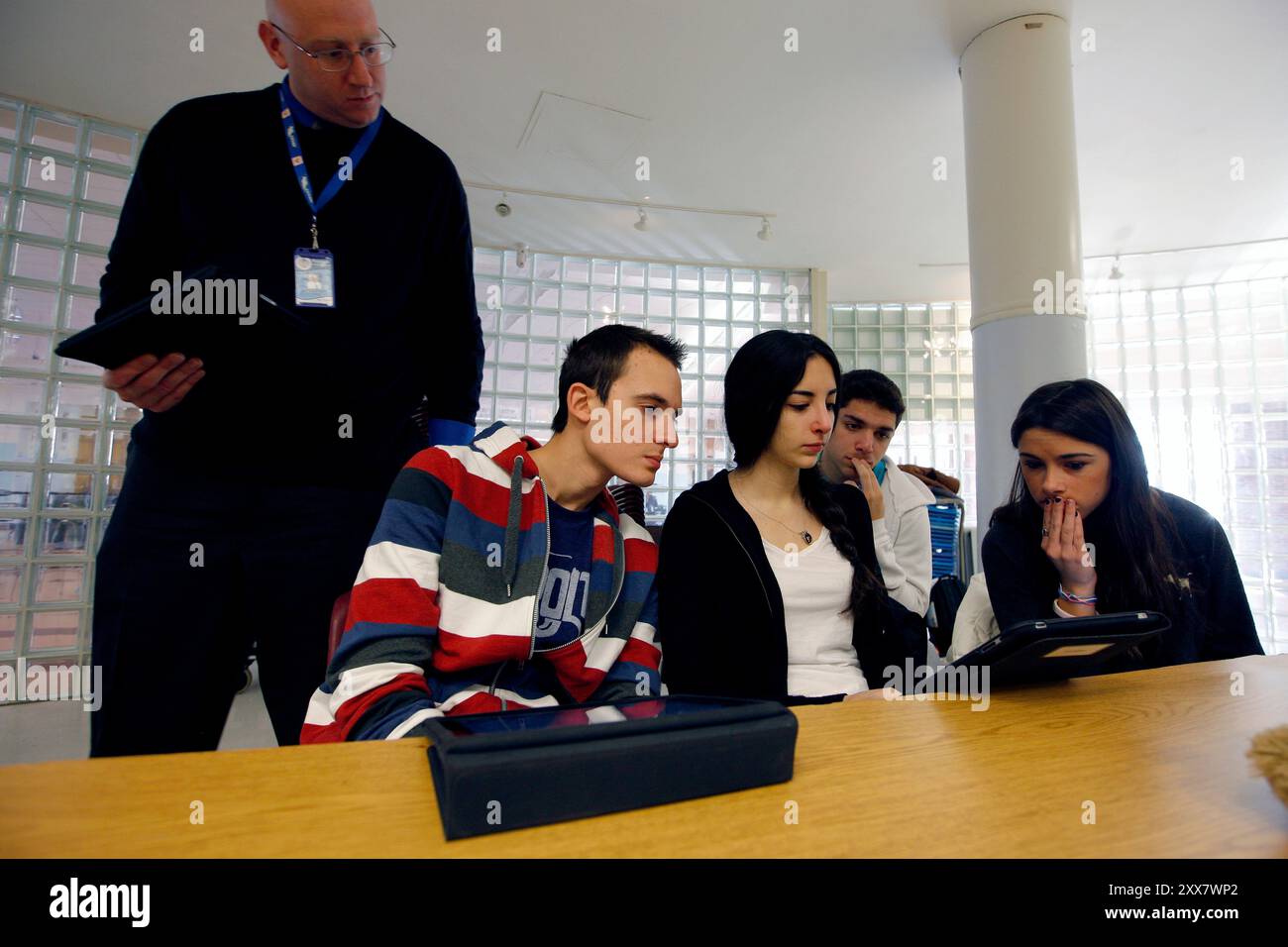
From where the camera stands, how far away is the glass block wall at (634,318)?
6.14 metres

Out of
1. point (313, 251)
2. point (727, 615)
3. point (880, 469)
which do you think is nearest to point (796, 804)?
point (727, 615)

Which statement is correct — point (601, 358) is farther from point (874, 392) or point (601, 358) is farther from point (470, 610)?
point (874, 392)

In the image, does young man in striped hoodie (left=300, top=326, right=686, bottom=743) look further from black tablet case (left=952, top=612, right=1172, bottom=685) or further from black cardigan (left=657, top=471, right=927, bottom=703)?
black tablet case (left=952, top=612, right=1172, bottom=685)

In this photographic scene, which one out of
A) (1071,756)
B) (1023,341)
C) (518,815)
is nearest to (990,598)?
(1071,756)

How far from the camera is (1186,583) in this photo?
4.83 ft

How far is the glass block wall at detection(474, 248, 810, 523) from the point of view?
20.1 ft

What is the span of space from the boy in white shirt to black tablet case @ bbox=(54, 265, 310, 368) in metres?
1.71

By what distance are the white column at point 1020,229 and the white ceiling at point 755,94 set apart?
0.26 meters

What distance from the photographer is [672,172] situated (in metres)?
4.87

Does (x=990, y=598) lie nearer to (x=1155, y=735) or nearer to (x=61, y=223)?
(x=1155, y=735)

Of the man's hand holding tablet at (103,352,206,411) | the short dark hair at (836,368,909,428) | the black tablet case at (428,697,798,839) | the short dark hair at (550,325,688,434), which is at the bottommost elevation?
the black tablet case at (428,697,798,839)

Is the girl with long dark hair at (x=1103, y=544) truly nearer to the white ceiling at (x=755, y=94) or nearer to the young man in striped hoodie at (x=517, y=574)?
the young man in striped hoodie at (x=517, y=574)

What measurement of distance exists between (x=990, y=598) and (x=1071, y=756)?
0.98 m

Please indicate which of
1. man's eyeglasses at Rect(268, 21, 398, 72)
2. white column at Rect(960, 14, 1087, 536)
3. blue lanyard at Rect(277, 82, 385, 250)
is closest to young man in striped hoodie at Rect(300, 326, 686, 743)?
blue lanyard at Rect(277, 82, 385, 250)
